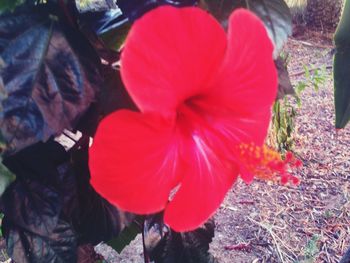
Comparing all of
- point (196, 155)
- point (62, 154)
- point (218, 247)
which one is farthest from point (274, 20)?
point (218, 247)

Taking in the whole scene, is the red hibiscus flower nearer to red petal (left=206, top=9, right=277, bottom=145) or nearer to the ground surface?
red petal (left=206, top=9, right=277, bottom=145)

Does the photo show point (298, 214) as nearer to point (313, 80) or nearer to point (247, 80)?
point (313, 80)

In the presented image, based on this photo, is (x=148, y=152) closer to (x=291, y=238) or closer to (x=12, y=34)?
(x=12, y=34)

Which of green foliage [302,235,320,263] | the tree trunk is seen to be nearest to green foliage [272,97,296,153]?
green foliage [302,235,320,263]

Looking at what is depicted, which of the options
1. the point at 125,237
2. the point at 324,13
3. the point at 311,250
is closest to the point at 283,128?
the point at 311,250

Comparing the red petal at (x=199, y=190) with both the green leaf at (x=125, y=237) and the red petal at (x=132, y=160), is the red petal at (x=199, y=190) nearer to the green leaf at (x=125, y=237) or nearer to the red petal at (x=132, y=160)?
the red petal at (x=132, y=160)

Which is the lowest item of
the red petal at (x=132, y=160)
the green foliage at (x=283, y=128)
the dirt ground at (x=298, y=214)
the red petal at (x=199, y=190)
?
the dirt ground at (x=298, y=214)

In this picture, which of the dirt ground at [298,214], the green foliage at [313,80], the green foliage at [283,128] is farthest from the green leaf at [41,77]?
the green foliage at [283,128]
